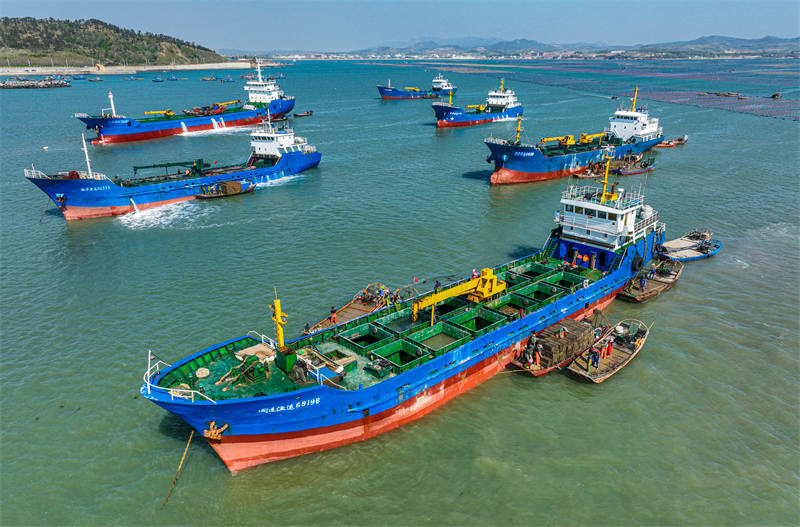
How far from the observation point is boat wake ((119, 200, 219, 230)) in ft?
143

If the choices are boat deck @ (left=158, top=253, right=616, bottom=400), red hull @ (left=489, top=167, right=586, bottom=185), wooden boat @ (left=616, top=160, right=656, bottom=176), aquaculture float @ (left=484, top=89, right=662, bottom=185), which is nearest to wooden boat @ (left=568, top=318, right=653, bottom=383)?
boat deck @ (left=158, top=253, right=616, bottom=400)

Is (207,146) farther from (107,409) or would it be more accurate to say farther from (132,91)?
(132,91)

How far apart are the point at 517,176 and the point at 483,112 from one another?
53.1m

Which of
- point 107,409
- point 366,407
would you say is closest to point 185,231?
point 107,409

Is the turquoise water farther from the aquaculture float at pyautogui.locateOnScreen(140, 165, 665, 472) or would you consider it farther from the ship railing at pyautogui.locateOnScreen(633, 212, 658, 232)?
the ship railing at pyautogui.locateOnScreen(633, 212, 658, 232)

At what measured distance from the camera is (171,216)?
1807 inches

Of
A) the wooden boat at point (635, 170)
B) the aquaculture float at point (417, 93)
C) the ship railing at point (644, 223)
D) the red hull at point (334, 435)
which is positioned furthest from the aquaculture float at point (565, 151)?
the aquaculture float at point (417, 93)

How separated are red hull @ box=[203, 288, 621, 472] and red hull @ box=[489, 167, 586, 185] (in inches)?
1476

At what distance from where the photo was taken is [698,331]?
26219 mm

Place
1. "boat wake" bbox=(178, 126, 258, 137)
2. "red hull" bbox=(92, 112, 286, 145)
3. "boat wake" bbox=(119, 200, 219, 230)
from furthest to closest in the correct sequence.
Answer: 1. "boat wake" bbox=(178, 126, 258, 137)
2. "red hull" bbox=(92, 112, 286, 145)
3. "boat wake" bbox=(119, 200, 219, 230)

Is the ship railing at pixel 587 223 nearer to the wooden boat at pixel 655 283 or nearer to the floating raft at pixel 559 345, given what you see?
the wooden boat at pixel 655 283

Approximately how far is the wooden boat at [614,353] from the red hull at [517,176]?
32.1 m

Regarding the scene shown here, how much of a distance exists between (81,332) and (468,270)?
25.0 m

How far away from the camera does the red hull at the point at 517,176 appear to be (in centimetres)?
5500
